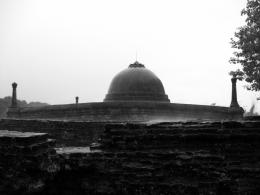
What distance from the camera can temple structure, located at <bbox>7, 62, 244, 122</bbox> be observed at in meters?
13.4

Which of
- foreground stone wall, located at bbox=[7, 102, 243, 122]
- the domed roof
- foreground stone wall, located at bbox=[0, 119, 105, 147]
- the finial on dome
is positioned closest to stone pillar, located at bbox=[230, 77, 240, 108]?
foreground stone wall, located at bbox=[7, 102, 243, 122]

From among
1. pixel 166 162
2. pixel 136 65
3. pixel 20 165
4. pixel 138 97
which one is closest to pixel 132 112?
pixel 138 97

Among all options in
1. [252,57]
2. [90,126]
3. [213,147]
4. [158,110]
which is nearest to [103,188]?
[213,147]

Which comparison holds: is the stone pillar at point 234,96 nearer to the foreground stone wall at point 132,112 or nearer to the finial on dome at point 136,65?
the foreground stone wall at point 132,112

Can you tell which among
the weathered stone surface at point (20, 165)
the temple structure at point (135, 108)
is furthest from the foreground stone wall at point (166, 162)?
the temple structure at point (135, 108)

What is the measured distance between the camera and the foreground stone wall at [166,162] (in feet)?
13.8

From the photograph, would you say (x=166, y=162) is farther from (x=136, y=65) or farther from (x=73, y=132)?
(x=136, y=65)

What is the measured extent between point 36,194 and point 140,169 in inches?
55.0

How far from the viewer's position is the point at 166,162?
436 centimetres

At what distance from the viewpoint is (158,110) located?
13773 millimetres

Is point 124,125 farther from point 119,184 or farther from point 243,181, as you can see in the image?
point 243,181

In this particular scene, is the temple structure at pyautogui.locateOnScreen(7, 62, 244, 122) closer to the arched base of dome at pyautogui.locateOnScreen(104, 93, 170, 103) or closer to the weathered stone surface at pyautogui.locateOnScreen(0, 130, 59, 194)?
the arched base of dome at pyautogui.locateOnScreen(104, 93, 170, 103)

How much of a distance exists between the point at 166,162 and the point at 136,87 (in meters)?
12.4

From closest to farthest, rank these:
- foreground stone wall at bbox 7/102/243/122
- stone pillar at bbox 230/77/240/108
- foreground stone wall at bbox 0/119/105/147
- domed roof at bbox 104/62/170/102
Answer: foreground stone wall at bbox 0/119/105/147 → foreground stone wall at bbox 7/102/243/122 → stone pillar at bbox 230/77/240/108 → domed roof at bbox 104/62/170/102
